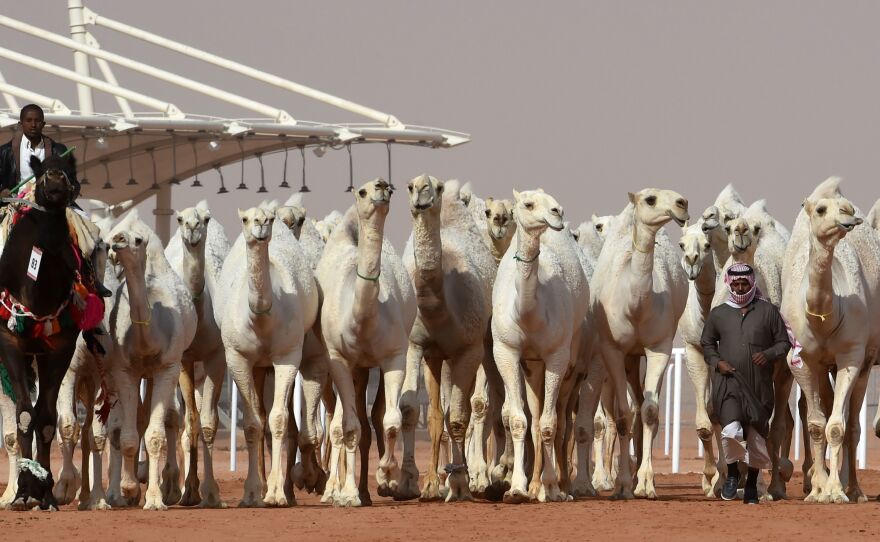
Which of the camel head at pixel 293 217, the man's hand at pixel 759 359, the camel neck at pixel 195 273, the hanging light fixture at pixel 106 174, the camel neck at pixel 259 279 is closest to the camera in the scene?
the man's hand at pixel 759 359

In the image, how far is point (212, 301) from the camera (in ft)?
55.4

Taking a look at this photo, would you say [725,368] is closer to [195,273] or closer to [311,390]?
[311,390]

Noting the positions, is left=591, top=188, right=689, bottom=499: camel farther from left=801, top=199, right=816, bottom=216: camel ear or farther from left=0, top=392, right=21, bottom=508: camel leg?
left=0, top=392, right=21, bottom=508: camel leg

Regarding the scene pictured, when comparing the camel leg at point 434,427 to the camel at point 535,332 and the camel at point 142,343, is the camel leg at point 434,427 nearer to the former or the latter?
the camel at point 535,332

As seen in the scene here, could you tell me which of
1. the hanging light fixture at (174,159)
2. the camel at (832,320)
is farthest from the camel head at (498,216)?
the hanging light fixture at (174,159)

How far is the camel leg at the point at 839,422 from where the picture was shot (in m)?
15.1

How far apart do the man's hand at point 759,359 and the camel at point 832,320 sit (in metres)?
0.68

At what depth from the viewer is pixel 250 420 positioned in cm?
1545

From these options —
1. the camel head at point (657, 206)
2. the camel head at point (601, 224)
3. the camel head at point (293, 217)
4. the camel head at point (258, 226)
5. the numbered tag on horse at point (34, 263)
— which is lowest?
the numbered tag on horse at point (34, 263)

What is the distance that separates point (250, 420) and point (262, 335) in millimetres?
700

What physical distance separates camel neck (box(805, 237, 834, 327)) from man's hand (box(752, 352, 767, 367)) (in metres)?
0.72

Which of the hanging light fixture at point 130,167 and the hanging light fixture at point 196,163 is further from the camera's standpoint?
the hanging light fixture at point 196,163

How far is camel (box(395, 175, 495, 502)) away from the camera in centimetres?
1588

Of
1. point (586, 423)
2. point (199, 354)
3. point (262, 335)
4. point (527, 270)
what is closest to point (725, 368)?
point (527, 270)
